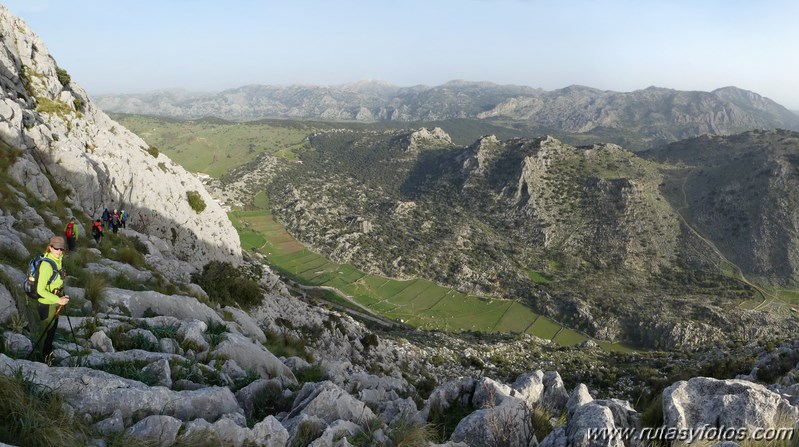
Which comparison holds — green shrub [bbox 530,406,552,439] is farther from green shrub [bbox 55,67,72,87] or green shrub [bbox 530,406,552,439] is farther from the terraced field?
the terraced field

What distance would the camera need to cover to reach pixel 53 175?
27.4 metres

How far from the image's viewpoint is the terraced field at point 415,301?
111688 millimetres

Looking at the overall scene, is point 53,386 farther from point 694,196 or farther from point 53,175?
point 694,196

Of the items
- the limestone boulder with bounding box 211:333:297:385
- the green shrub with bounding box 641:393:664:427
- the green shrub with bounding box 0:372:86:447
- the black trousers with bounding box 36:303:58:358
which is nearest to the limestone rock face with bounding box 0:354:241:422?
the green shrub with bounding box 0:372:86:447

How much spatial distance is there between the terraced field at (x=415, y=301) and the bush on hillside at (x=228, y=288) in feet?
260

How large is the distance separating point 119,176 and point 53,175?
7022 mm

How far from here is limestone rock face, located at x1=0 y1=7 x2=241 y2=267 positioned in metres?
27.5

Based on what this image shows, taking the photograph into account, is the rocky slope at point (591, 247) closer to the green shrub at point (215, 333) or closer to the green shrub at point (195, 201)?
the green shrub at point (195, 201)

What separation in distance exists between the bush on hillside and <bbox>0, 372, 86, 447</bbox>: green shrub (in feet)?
62.0

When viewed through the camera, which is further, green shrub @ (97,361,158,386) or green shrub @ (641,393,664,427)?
green shrub @ (641,393,664,427)

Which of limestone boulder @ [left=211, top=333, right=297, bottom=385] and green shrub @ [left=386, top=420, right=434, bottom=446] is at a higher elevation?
green shrub @ [left=386, top=420, right=434, bottom=446]

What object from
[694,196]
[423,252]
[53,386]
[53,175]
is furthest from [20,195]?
[694,196]

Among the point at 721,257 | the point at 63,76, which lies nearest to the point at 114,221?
the point at 63,76

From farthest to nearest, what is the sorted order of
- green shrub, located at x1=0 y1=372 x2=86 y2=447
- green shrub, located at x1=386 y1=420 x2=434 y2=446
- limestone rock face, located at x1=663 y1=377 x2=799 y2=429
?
limestone rock face, located at x1=663 y1=377 x2=799 y2=429
green shrub, located at x1=386 y1=420 x2=434 y2=446
green shrub, located at x1=0 y1=372 x2=86 y2=447
